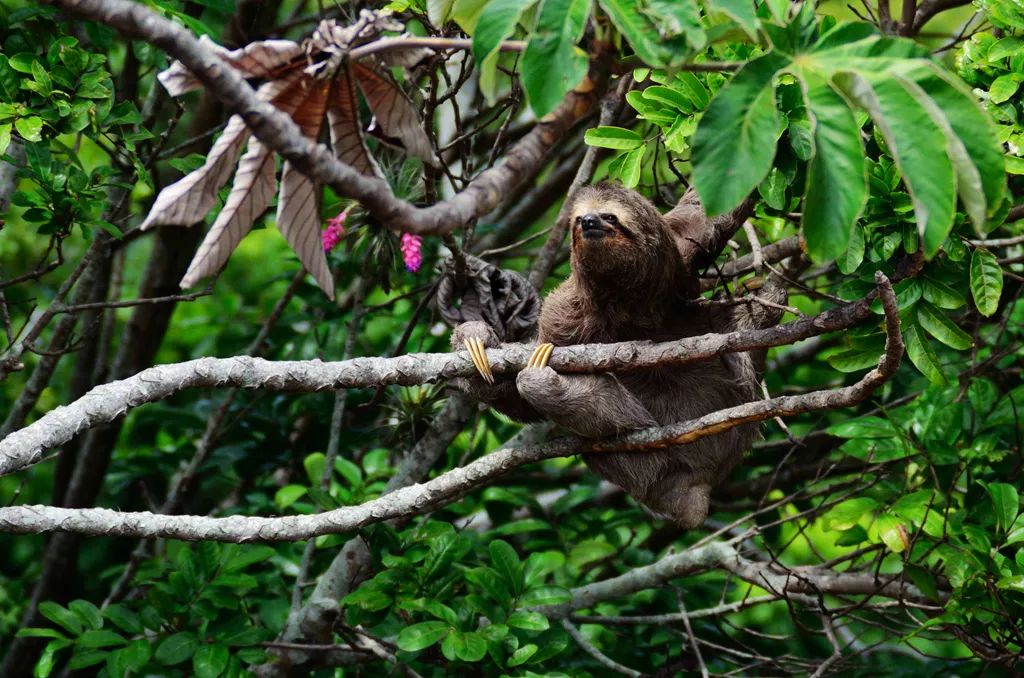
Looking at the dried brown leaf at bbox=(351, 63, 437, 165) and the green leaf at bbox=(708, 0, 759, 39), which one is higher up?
the green leaf at bbox=(708, 0, 759, 39)

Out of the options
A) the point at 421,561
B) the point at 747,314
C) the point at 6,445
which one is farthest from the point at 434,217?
the point at 421,561

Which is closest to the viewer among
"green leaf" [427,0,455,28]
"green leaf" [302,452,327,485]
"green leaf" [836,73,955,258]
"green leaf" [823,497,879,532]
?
"green leaf" [836,73,955,258]

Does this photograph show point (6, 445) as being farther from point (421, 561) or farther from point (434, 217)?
point (421, 561)

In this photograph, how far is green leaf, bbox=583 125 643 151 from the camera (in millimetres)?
4406

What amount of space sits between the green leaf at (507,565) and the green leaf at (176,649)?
153 cm

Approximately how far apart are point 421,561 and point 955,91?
12.1 feet

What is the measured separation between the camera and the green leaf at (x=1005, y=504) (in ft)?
14.8

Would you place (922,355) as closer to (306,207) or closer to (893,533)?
(893,533)

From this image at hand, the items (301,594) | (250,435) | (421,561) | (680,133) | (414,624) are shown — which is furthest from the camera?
(250,435)

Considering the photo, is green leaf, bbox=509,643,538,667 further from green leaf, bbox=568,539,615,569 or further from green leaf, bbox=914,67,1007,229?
green leaf, bbox=914,67,1007,229

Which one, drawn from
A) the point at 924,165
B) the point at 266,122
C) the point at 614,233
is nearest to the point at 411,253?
the point at 614,233

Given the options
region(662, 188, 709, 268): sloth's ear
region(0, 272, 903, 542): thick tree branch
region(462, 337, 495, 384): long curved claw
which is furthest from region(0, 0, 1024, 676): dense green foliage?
region(462, 337, 495, 384): long curved claw

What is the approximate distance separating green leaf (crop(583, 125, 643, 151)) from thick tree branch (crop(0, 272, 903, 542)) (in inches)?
48.0

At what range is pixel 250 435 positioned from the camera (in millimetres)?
6766
